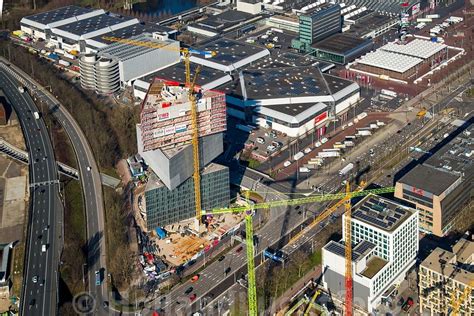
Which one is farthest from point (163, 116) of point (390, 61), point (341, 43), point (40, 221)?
point (341, 43)

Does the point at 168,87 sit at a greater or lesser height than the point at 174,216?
greater

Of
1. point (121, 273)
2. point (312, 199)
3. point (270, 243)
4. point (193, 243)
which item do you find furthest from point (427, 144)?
point (121, 273)

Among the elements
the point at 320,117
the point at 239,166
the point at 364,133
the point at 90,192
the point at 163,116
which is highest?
the point at 163,116

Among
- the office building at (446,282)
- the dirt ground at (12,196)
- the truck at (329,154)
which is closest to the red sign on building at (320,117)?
the truck at (329,154)

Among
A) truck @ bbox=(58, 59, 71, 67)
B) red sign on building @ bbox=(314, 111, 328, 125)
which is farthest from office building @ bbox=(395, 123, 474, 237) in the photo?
truck @ bbox=(58, 59, 71, 67)

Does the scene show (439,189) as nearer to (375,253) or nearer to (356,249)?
(375,253)

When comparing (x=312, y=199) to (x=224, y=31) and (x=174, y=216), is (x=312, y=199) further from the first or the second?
(x=224, y=31)
